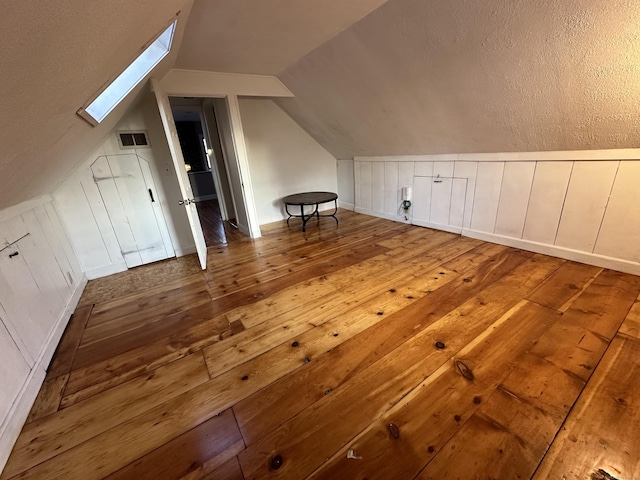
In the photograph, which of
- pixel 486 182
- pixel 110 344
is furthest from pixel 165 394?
pixel 486 182

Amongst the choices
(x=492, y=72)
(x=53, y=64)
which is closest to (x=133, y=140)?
(x=53, y=64)

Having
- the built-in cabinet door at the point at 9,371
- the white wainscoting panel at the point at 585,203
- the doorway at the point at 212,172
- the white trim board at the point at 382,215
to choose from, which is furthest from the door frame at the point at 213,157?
the white wainscoting panel at the point at 585,203

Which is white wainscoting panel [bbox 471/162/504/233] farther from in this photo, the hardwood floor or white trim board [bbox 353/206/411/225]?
white trim board [bbox 353/206/411/225]

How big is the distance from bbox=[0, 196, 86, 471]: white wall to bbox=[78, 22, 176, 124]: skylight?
3.16 ft

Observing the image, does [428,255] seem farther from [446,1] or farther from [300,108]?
[300,108]

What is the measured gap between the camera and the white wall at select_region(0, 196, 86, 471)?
133 cm

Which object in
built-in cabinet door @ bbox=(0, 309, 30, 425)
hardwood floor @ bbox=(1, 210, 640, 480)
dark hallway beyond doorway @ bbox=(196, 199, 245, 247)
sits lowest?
hardwood floor @ bbox=(1, 210, 640, 480)

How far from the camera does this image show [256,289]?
2.44 meters

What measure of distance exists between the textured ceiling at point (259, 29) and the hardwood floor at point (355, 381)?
2.27 meters

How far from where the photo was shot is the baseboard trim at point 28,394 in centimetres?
118

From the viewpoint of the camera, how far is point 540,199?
8.73 ft

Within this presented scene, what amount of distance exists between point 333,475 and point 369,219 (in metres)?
3.79

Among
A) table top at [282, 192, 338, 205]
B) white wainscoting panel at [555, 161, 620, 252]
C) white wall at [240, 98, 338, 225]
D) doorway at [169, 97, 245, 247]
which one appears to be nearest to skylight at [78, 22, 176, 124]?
doorway at [169, 97, 245, 247]

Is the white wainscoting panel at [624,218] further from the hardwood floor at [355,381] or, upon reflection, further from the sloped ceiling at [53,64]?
the sloped ceiling at [53,64]
